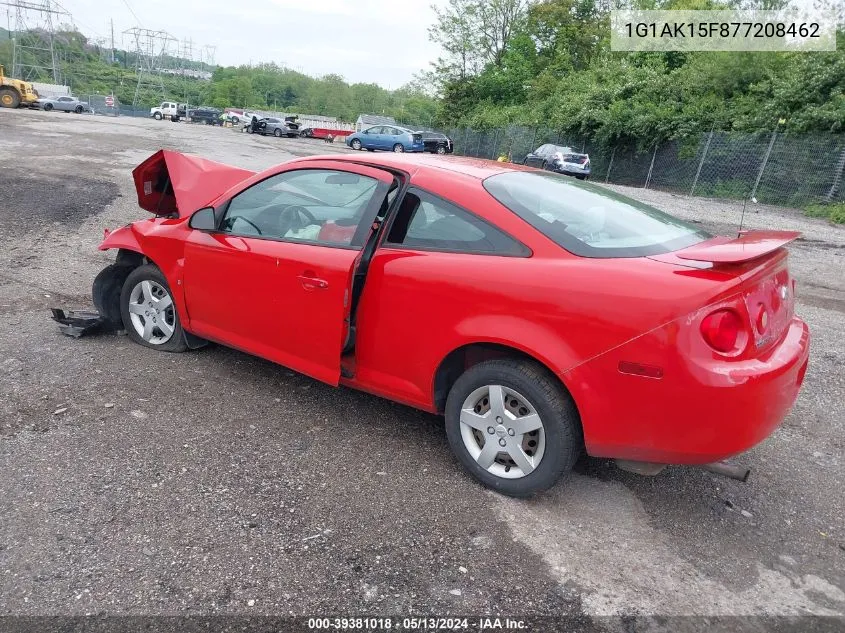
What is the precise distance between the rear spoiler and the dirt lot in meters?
1.24

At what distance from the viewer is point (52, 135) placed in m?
17.6

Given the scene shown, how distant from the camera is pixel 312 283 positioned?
325 cm

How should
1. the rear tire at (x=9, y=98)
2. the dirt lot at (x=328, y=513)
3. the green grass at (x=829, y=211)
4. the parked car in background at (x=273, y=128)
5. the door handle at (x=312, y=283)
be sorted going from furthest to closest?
the parked car in background at (x=273, y=128) → the rear tire at (x=9, y=98) → the green grass at (x=829, y=211) → the door handle at (x=312, y=283) → the dirt lot at (x=328, y=513)

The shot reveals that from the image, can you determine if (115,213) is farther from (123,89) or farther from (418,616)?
(123,89)

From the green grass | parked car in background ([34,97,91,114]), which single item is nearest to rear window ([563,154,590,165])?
the green grass

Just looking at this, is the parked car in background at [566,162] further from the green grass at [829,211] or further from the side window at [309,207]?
the side window at [309,207]

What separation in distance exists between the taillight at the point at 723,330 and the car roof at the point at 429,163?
1388 millimetres

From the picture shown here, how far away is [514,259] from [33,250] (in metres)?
6.33

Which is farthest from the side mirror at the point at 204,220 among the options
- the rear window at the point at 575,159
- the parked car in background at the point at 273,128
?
the parked car in background at the point at 273,128

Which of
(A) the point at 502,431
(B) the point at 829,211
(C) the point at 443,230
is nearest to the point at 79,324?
(C) the point at 443,230

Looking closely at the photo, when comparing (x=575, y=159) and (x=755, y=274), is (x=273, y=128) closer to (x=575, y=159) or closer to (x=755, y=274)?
(x=575, y=159)

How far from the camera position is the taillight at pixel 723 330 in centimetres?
236

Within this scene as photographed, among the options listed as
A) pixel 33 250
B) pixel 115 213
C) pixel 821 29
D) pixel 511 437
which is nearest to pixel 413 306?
pixel 511 437

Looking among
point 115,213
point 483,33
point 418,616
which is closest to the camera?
point 418,616
